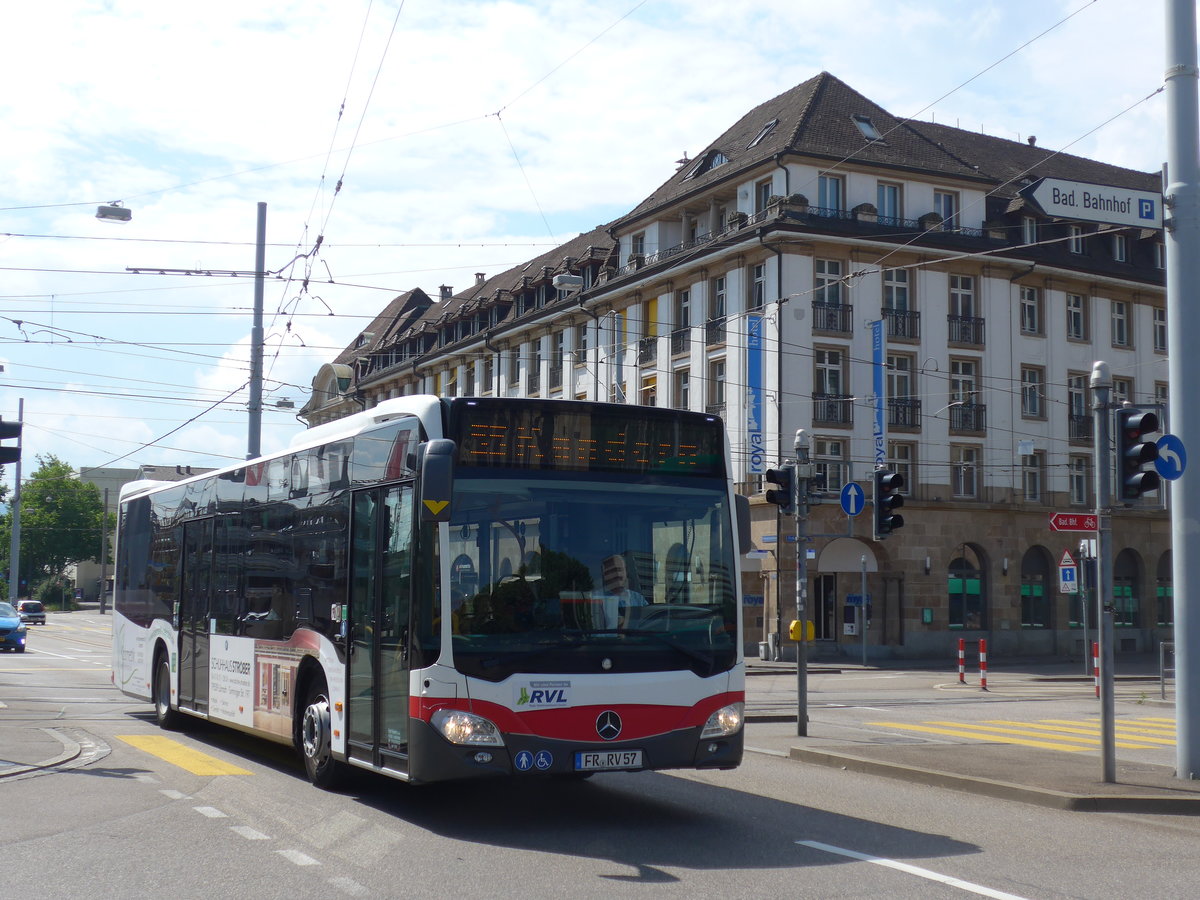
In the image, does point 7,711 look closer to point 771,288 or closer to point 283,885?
point 283,885

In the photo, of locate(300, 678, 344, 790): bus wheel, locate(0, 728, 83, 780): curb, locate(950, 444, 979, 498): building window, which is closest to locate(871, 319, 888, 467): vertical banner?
locate(950, 444, 979, 498): building window

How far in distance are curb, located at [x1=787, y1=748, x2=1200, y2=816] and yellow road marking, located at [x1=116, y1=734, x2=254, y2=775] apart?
5.99 meters

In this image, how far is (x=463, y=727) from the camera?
357 inches

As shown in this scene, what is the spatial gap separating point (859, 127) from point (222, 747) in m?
37.3

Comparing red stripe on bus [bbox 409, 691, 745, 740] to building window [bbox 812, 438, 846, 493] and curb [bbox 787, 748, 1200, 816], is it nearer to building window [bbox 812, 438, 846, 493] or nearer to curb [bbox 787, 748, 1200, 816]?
curb [bbox 787, 748, 1200, 816]

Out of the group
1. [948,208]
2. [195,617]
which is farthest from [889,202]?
[195,617]

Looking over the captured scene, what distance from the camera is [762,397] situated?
142 ft

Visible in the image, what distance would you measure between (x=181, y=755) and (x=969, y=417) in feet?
121

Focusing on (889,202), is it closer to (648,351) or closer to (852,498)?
(648,351)

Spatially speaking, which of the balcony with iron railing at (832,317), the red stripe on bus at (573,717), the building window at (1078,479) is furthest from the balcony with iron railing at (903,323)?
the red stripe on bus at (573,717)

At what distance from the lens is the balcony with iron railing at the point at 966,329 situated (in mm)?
46406

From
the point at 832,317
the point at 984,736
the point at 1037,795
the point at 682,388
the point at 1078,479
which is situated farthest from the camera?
the point at 1078,479

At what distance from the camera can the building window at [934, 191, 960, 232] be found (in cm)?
4609

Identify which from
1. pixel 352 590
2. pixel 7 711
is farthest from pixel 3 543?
pixel 352 590
